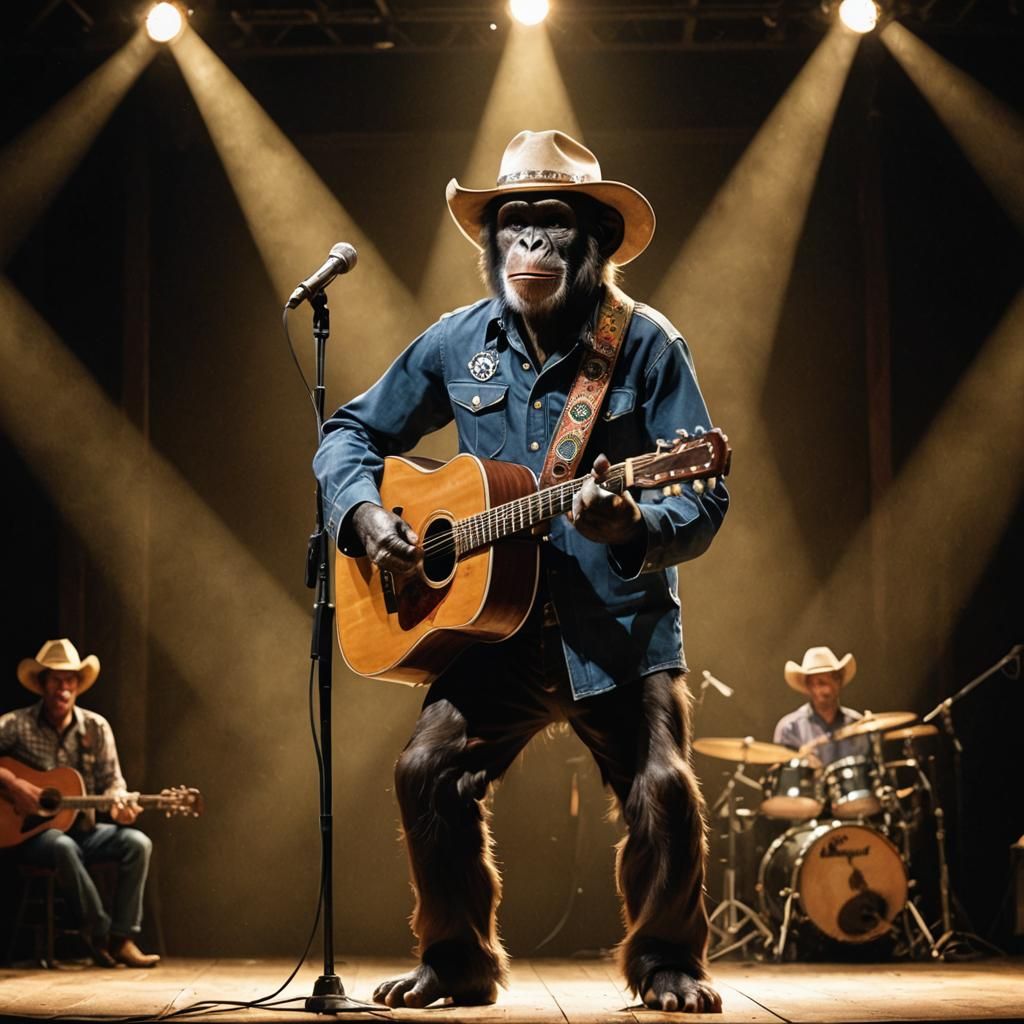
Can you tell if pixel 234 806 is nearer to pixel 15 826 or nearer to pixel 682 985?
pixel 15 826

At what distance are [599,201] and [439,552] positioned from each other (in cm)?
111

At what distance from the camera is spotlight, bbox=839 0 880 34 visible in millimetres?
7812

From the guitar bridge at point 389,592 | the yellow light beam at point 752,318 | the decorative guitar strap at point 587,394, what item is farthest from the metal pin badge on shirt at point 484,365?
the yellow light beam at point 752,318

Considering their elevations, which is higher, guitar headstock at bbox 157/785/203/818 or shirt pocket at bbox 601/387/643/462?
shirt pocket at bbox 601/387/643/462

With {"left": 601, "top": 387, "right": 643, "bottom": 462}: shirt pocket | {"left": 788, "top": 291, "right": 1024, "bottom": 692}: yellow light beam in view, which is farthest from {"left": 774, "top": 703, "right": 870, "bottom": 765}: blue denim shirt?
{"left": 601, "top": 387, "right": 643, "bottom": 462}: shirt pocket

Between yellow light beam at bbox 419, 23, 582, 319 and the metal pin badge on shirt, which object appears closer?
the metal pin badge on shirt

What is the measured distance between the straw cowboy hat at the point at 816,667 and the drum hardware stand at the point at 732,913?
1.90ft

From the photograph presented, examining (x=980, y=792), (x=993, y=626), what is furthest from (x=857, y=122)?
(x=980, y=792)

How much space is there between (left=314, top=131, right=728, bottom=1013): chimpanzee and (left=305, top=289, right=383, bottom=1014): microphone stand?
0.11 meters

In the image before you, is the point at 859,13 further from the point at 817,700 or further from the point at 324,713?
the point at 324,713

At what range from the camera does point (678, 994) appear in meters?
3.35

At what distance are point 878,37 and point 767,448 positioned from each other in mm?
2539

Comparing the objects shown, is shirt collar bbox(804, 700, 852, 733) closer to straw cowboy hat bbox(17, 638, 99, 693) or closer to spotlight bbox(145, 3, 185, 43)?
straw cowboy hat bbox(17, 638, 99, 693)

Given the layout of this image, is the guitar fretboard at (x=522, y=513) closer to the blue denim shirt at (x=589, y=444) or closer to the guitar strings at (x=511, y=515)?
the guitar strings at (x=511, y=515)
